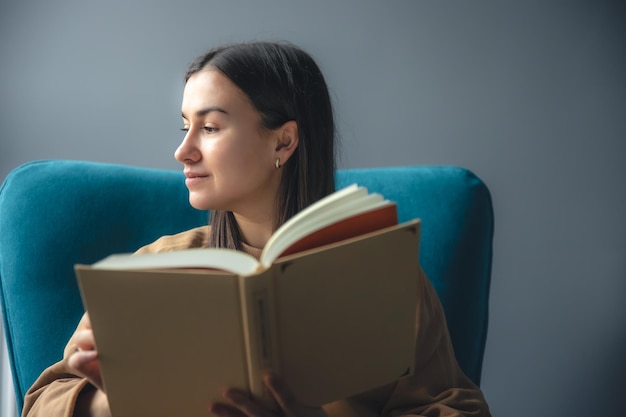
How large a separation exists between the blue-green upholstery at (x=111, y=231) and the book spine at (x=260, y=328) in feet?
2.04

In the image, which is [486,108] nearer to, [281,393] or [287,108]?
[287,108]

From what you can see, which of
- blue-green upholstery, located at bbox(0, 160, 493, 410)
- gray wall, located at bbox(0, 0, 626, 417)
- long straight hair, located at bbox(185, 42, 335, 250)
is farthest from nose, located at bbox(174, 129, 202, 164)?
gray wall, located at bbox(0, 0, 626, 417)

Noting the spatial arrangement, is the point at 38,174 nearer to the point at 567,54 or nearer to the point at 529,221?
the point at 529,221

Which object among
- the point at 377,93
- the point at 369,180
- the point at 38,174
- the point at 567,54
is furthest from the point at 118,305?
the point at 567,54

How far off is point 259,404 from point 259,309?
13 cm

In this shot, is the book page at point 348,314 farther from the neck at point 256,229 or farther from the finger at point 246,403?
the neck at point 256,229

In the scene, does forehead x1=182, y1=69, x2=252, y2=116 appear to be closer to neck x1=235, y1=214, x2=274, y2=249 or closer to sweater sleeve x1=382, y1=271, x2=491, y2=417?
neck x1=235, y1=214, x2=274, y2=249

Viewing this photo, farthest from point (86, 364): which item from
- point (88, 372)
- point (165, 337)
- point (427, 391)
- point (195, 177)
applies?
point (427, 391)

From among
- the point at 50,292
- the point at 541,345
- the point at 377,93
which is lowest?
the point at 541,345

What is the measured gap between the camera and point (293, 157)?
1144 mm

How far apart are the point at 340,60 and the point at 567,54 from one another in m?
0.67

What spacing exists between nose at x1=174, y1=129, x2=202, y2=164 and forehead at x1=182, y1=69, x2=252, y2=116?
51 mm

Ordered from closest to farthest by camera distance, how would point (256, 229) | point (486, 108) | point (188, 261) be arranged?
1. point (188, 261)
2. point (256, 229)
3. point (486, 108)

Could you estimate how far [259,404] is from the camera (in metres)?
0.66
